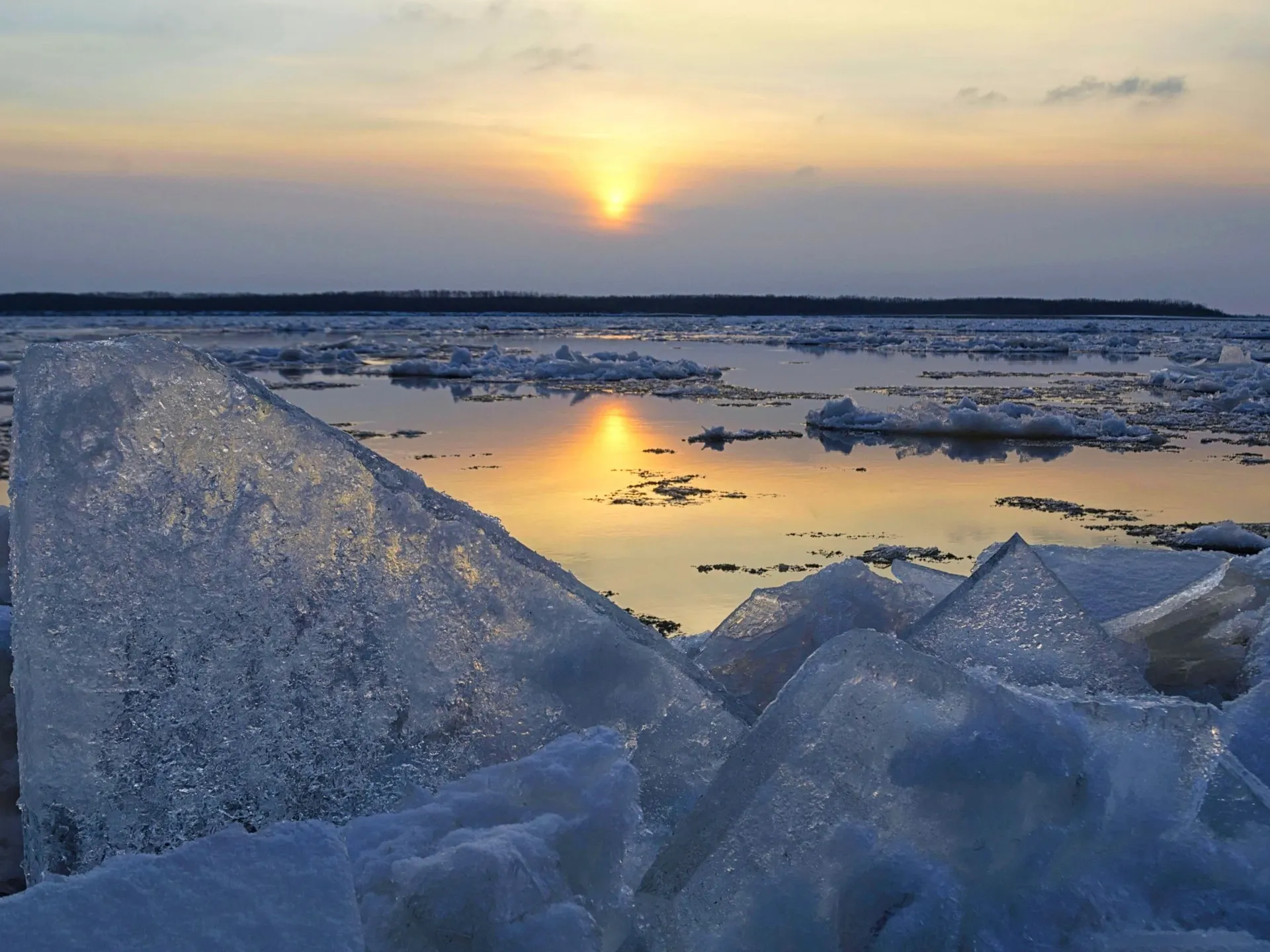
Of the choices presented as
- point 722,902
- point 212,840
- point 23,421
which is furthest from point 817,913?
point 23,421

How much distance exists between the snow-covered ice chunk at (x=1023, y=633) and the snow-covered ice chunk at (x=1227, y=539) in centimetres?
324

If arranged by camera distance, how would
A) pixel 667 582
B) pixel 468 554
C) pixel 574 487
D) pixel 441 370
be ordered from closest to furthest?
pixel 468 554 → pixel 667 582 → pixel 574 487 → pixel 441 370

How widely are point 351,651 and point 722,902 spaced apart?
0.60m

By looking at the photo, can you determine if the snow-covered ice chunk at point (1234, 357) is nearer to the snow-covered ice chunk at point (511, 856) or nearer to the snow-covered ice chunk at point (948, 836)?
the snow-covered ice chunk at point (948, 836)

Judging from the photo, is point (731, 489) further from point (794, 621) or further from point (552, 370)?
point (552, 370)

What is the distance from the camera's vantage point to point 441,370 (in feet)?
54.9

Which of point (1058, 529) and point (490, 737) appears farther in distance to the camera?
point (1058, 529)

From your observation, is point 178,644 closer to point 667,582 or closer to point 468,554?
point 468,554

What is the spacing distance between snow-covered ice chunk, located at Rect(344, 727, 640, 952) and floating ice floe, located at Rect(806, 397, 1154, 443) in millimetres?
8171

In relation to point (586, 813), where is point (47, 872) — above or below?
below

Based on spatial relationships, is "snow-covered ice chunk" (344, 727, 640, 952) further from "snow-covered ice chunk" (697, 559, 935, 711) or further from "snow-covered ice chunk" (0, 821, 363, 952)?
"snow-covered ice chunk" (697, 559, 935, 711)

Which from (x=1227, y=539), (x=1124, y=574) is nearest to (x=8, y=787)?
(x=1124, y=574)

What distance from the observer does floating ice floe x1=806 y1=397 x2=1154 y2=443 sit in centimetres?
905

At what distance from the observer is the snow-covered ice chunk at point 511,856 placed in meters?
1.18
